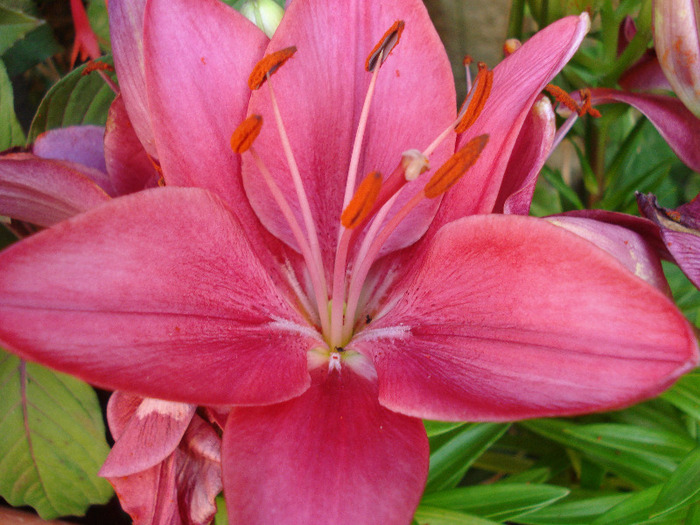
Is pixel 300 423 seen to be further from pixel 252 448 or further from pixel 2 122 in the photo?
pixel 2 122

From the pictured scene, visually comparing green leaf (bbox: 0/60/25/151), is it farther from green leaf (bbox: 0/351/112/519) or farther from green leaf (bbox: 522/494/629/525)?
green leaf (bbox: 522/494/629/525)

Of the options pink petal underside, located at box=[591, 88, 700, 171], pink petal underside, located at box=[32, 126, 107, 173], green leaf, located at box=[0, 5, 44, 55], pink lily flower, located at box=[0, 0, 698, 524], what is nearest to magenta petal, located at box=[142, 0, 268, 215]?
pink lily flower, located at box=[0, 0, 698, 524]

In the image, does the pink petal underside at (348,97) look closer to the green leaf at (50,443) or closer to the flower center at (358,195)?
the flower center at (358,195)

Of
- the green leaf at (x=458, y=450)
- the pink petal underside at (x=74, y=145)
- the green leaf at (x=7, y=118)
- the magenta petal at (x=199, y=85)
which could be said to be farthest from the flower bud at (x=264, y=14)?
the green leaf at (x=458, y=450)

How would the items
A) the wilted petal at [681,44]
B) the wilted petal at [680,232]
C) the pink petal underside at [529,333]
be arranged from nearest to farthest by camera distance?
the pink petal underside at [529,333]
the wilted petal at [680,232]
the wilted petal at [681,44]

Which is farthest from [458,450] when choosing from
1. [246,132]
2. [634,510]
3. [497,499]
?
[246,132]

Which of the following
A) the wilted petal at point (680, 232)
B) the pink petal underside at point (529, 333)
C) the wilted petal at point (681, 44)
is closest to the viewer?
the pink petal underside at point (529, 333)

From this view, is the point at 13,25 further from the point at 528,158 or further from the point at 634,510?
the point at 634,510
